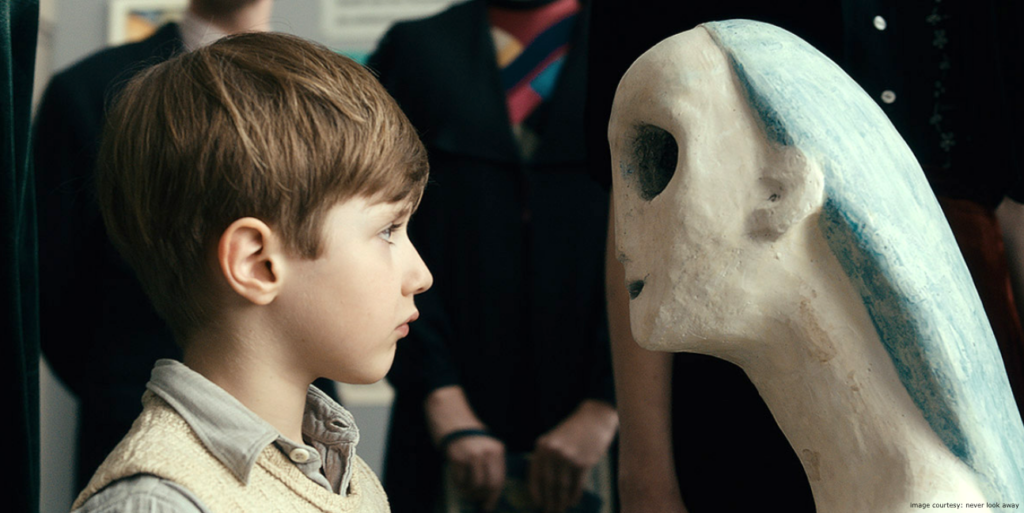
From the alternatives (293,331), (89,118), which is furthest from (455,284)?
(293,331)

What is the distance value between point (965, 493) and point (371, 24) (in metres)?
2.04

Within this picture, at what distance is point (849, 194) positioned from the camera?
592mm

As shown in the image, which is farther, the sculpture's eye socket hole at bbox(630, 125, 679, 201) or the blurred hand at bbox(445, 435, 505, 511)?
the blurred hand at bbox(445, 435, 505, 511)

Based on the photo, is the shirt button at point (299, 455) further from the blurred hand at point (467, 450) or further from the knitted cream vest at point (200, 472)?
the blurred hand at point (467, 450)

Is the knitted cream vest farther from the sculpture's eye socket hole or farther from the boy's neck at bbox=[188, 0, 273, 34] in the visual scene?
the boy's neck at bbox=[188, 0, 273, 34]

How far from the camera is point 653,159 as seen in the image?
695mm

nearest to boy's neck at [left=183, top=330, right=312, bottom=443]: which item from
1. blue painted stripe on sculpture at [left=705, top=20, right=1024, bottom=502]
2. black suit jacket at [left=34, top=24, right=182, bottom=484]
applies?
blue painted stripe on sculpture at [left=705, top=20, right=1024, bottom=502]

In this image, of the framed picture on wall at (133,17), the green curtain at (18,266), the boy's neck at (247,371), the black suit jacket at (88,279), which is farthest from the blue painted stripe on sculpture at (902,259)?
the framed picture on wall at (133,17)

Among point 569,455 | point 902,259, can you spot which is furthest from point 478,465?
point 902,259

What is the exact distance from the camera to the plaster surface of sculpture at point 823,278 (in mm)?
586

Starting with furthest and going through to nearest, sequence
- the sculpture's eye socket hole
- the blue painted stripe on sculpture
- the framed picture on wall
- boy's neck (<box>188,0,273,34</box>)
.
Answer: the framed picture on wall
boy's neck (<box>188,0,273,34</box>)
the sculpture's eye socket hole
the blue painted stripe on sculpture

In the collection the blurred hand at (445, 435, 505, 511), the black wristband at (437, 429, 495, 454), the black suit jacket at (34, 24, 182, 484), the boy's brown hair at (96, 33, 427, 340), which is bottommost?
the blurred hand at (445, 435, 505, 511)

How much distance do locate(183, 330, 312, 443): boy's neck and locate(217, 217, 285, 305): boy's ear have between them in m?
0.04

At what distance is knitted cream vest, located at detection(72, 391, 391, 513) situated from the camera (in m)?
0.63
